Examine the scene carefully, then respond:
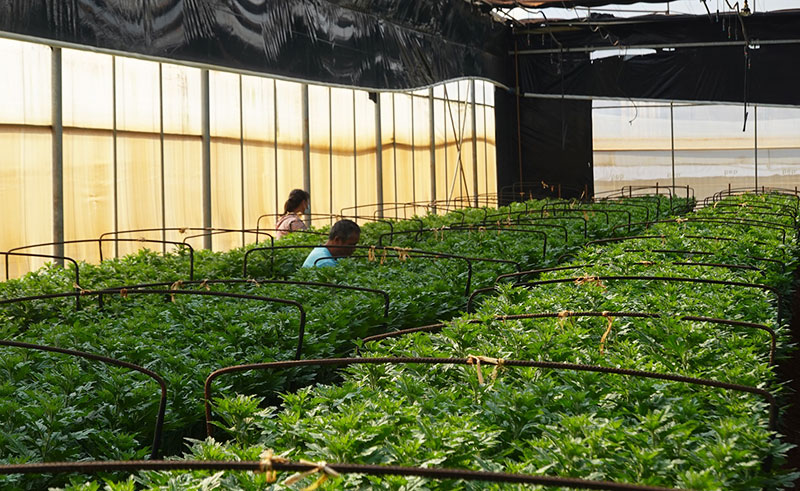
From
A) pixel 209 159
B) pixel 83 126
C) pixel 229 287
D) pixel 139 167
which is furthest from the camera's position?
pixel 209 159

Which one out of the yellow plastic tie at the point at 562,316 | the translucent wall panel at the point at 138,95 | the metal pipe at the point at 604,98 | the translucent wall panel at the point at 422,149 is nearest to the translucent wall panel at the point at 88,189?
the translucent wall panel at the point at 138,95

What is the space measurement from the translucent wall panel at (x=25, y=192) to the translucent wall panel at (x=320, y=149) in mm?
6858

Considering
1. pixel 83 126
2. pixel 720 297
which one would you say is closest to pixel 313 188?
pixel 83 126

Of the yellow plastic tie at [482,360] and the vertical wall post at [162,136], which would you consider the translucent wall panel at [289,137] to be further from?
the yellow plastic tie at [482,360]

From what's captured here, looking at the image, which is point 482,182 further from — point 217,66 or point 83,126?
point 83,126

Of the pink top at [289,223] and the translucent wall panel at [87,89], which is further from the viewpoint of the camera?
the translucent wall panel at [87,89]

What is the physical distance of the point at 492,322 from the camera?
14.9ft

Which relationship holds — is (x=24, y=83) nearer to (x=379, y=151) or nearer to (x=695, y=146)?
(x=379, y=151)

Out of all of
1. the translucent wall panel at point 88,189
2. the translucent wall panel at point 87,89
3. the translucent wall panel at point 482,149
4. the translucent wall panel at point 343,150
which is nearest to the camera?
the translucent wall panel at point 87,89

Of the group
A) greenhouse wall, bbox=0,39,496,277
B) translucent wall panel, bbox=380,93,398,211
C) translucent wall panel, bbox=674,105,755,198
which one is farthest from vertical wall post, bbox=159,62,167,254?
translucent wall panel, bbox=674,105,755,198

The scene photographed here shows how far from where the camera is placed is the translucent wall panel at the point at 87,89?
1203 cm

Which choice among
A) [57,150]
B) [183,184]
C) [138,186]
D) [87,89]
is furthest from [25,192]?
[183,184]

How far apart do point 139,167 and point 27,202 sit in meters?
2.23

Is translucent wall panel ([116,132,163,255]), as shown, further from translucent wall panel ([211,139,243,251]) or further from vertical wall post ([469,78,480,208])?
vertical wall post ([469,78,480,208])
